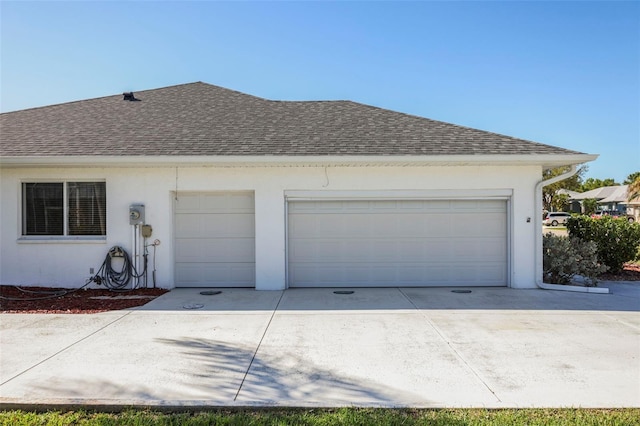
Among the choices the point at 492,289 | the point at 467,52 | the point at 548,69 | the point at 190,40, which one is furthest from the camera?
the point at 548,69

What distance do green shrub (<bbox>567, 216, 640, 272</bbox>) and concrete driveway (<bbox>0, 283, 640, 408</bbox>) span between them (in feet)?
12.1

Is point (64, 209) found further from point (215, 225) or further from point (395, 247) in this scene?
point (395, 247)

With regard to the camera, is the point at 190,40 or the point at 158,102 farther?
the point at 158,102

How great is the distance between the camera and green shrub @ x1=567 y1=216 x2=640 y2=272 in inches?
411

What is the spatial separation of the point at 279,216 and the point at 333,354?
14.5ft

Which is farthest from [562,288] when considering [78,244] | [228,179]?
[78,244]

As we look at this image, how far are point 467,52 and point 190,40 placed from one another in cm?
807

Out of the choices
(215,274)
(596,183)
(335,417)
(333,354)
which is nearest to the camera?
(335,417)

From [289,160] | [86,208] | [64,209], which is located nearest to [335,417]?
[289,160]

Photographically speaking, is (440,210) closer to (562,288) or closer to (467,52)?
(562,288)

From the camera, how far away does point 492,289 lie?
8.55 m

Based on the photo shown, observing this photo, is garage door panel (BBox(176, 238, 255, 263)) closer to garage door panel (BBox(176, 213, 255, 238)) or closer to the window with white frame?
garage door panel (BBox(176, 213, 255, 238))

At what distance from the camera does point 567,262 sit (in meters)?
8.61

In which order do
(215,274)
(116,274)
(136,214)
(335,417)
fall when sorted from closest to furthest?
(335,417), (136,214), (116,274), (215,274)
